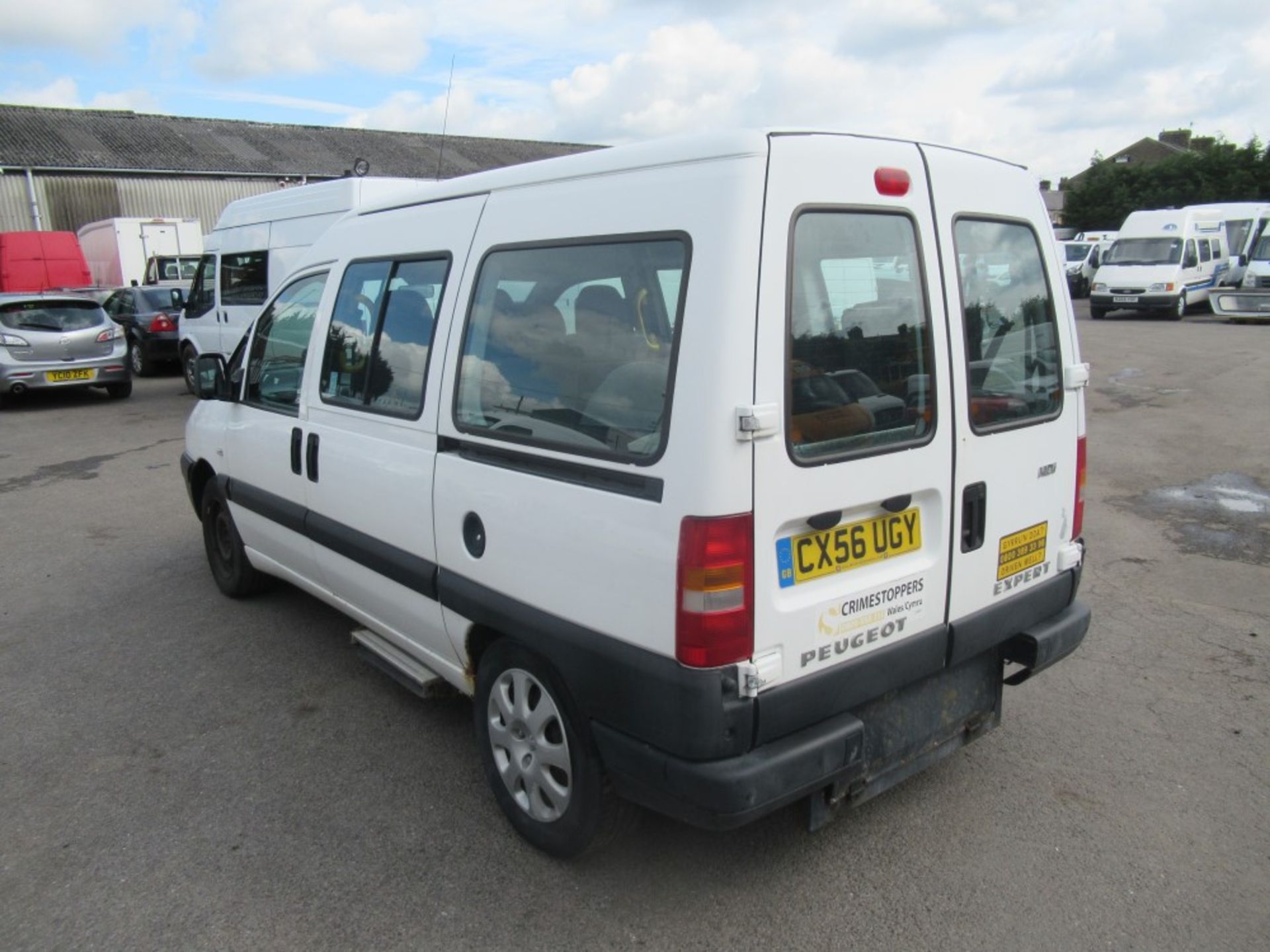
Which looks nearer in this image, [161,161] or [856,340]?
[856,340]

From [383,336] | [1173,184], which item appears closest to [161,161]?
[383,336]

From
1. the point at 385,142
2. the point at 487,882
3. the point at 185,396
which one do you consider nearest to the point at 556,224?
the point at 487,882

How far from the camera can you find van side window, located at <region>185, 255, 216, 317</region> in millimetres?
12134

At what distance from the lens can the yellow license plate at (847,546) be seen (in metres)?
2.48

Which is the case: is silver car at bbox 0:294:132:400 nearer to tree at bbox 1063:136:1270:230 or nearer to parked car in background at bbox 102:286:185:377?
parked car in background at bbox 102:286:185:377

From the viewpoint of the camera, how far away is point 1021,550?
3.12 meters

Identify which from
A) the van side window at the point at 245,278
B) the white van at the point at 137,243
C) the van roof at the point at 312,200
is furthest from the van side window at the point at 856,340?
the white van at the point at 137,243

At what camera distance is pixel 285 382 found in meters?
4.37

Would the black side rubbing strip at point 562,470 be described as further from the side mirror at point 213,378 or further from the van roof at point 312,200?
the van roof at point 312,200

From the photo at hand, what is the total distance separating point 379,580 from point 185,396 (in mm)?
12119

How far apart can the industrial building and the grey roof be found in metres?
0.05

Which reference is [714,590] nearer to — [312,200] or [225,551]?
[225,551]

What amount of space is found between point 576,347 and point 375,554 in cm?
137

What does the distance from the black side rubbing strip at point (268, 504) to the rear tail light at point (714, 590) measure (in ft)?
7.80
